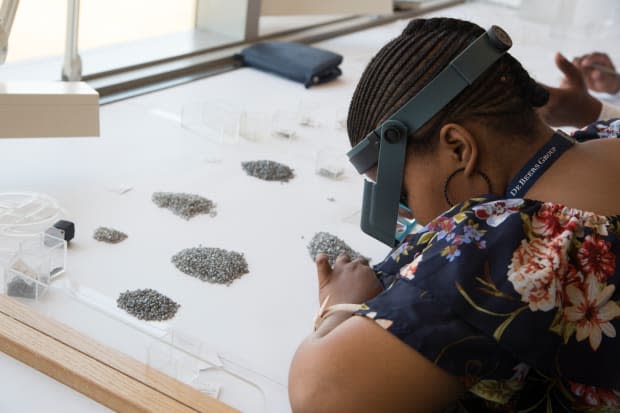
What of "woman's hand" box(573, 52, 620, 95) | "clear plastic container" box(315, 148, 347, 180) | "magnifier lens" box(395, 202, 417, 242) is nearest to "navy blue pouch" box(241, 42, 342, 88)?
"clear plastic container" box(315, 148, 347, 180)

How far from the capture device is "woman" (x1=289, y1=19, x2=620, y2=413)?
897 millimetres

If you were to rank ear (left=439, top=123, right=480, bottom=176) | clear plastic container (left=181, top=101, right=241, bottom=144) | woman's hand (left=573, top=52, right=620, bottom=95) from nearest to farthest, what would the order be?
1. ear (left=439, top=123, right=480, bottom=176)
2. clear plastic container (left=181, top=101, right=241, bottom=144)
3. woman's hand (left=573, top=52, right=620, bottom=95)

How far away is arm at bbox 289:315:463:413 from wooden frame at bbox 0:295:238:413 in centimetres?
13

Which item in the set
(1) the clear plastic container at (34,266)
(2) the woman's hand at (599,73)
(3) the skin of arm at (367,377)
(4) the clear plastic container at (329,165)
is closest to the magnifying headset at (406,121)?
(3) the skin of arm at (367,377)

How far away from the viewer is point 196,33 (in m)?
2.81

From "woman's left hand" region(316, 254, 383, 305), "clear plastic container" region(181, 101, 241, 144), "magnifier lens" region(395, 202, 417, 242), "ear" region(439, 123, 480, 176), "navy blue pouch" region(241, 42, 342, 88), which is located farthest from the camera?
"navy blue pouch" region(241, 42, 342, 88)

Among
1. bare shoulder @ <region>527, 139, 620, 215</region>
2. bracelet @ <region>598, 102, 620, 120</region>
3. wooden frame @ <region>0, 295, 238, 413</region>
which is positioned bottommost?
wooden frame @ <region>0, 295, 238, 413</region>

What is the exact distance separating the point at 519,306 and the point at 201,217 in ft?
2.68

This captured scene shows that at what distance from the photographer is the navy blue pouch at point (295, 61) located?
2494mm

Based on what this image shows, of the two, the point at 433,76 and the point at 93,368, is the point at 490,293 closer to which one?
the point at 433,76

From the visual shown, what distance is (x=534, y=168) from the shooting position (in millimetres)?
1031

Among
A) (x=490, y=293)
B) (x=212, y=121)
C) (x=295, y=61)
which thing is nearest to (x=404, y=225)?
(x=490, y=293)

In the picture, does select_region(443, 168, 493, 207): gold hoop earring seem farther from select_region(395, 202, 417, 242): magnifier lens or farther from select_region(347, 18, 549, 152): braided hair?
select_region(395, 202, 417, 242): magnifier lens

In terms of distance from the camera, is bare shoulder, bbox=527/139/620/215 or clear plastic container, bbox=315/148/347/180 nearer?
bare shoulder, bbox=527/139/620/215
